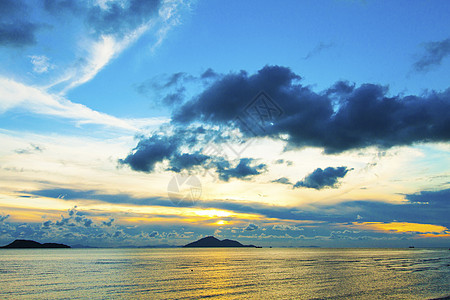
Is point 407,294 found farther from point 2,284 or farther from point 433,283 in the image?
point 2,284

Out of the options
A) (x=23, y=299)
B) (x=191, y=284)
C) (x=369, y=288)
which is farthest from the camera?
(x=191, y=284)

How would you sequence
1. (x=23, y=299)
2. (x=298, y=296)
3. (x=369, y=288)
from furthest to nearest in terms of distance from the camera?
(x=369, y=288) → (x=298, y=296) → (x=23, y=299)

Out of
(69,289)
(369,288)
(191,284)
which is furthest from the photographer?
(191,284)

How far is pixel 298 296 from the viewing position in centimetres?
5184

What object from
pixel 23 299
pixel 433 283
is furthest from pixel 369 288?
pixel 23 299

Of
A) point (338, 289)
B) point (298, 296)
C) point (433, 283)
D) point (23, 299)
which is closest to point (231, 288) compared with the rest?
point (298, 296)

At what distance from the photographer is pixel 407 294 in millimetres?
53406

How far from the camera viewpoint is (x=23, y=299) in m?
48.5

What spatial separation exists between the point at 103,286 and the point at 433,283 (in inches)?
2627

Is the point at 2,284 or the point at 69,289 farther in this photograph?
the point at 2,284

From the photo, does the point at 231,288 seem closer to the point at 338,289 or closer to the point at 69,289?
the point at 338,289

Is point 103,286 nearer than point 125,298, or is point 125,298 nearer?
point 125,298

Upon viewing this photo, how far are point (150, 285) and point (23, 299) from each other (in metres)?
22.6

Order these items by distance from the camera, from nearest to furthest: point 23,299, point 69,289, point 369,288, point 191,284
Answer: point 23,299 → point 69,289 → point 369,288 → point 191,284
